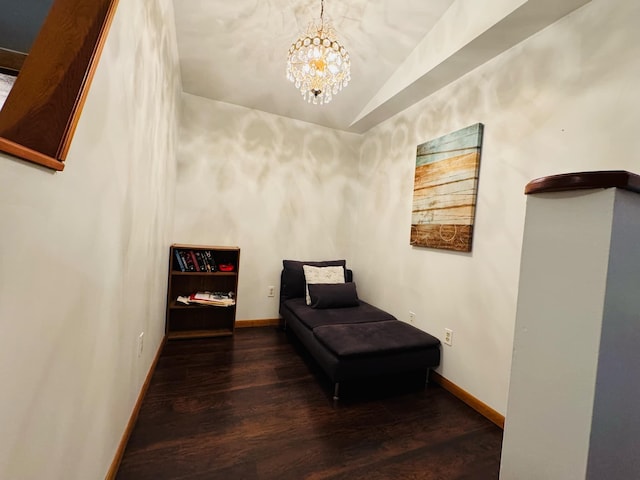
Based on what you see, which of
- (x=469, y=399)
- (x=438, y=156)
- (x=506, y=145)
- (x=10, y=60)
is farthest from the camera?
(x=438, y=156)

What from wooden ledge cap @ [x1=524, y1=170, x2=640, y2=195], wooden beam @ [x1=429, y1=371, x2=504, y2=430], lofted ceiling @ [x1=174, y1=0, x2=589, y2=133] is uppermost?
lofted ceiling @ [x1=174, y1=0, x2=589, y2=133]

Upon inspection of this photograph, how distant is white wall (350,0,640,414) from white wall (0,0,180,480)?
2.18 meters

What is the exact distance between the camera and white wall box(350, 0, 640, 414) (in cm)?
144

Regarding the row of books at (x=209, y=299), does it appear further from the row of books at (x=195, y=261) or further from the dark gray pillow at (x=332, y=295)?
the dark gray pillow at (x=332, y=295)

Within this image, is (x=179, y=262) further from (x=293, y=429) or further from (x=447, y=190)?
(x=447, y=190)

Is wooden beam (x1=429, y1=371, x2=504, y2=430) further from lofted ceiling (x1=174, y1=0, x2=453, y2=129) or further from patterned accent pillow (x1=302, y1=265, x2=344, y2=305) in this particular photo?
lofted ceiling (x1=174, y1=0, x2=453, y2=129)

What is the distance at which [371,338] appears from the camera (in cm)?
216

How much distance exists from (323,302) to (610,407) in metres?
2.37

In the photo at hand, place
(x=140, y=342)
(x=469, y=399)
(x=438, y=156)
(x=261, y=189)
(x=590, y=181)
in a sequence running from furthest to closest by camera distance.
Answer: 1. (x=261, y=189)
2. (x=438, y=156)
3. (x=469, y=399)
4. (x=140, y=342)
5. (x=590, y=181)

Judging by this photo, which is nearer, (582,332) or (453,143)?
(582,332)

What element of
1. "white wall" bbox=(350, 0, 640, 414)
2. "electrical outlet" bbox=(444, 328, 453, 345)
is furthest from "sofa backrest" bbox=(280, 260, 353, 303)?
"electrical outlet" bbox=(444, 328, 453, 345)

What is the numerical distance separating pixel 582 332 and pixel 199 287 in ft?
10.4

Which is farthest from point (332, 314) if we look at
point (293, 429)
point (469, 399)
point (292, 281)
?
point (469, 399)

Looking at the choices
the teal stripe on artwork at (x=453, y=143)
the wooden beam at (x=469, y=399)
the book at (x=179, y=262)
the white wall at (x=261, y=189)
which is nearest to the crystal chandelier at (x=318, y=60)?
the teal stripe on artwork at (x=453, y=143)
